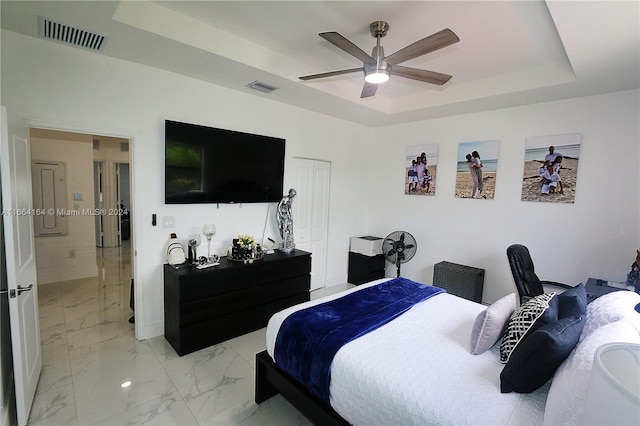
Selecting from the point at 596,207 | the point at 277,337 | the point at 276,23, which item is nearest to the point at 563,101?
the point at 596,207

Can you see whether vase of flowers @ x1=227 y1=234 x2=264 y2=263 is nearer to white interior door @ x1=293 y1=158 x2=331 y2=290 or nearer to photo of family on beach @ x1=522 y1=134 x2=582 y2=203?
white interior door @ x1=293 y1=158 x2=331 y2=290

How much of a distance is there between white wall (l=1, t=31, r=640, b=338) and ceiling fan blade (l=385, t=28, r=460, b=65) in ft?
6.70

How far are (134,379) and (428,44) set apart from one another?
3.34 metres

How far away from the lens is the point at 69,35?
7.47 ft

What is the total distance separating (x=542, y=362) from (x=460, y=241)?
306cm

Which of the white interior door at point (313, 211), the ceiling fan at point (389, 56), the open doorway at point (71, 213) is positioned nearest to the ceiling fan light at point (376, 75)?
the ceiling fan at point (389, 56)

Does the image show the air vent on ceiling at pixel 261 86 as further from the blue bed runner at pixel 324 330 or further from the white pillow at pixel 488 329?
the white pillow at pixel 488 329

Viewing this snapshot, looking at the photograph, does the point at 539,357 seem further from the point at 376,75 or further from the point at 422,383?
the point at 376,75

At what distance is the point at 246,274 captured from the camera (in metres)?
3.16

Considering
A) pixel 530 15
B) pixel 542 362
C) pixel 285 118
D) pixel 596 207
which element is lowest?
pixel 542 362

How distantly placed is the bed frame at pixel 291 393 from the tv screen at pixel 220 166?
1.82m

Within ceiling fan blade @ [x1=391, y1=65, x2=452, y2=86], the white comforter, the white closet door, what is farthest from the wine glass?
ceiling fan blade @ [x1=391, y1=65, x2=452, y2=86]

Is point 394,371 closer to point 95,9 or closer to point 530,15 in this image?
point 530,15

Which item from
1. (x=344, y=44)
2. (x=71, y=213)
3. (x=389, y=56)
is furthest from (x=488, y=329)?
(x=71, y=213)
